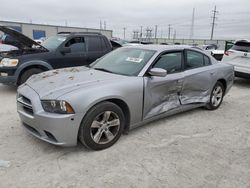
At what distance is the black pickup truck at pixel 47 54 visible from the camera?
589cm

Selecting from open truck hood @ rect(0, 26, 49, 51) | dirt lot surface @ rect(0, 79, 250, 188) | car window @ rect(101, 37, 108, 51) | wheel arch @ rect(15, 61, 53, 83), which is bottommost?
dirt lot surface @ rect(0, 79, 250, 188)

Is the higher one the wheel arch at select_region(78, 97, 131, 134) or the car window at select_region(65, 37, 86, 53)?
the car window at select_region(65, 37, 86, 53)

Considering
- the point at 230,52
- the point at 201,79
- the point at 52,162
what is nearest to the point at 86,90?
the point at 52,162

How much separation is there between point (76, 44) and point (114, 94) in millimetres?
4177

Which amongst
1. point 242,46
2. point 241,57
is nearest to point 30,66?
point 241,57

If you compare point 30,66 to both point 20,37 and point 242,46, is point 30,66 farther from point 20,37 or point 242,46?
point 242,46

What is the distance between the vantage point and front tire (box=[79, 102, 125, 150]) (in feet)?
9.85

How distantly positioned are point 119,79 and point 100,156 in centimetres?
113

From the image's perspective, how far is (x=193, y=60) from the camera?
4.66 metres

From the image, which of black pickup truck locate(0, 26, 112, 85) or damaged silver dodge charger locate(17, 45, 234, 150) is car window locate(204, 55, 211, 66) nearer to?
damaged silver dodge charger locate(17, 45, 234, 150)

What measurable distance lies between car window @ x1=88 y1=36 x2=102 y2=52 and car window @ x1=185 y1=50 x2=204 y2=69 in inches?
133

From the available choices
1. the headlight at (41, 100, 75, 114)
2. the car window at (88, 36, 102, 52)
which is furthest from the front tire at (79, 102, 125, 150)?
the car window at (88, 36, 102, 52)

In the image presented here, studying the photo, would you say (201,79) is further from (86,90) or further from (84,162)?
(84,162)

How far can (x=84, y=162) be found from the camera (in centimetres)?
293
